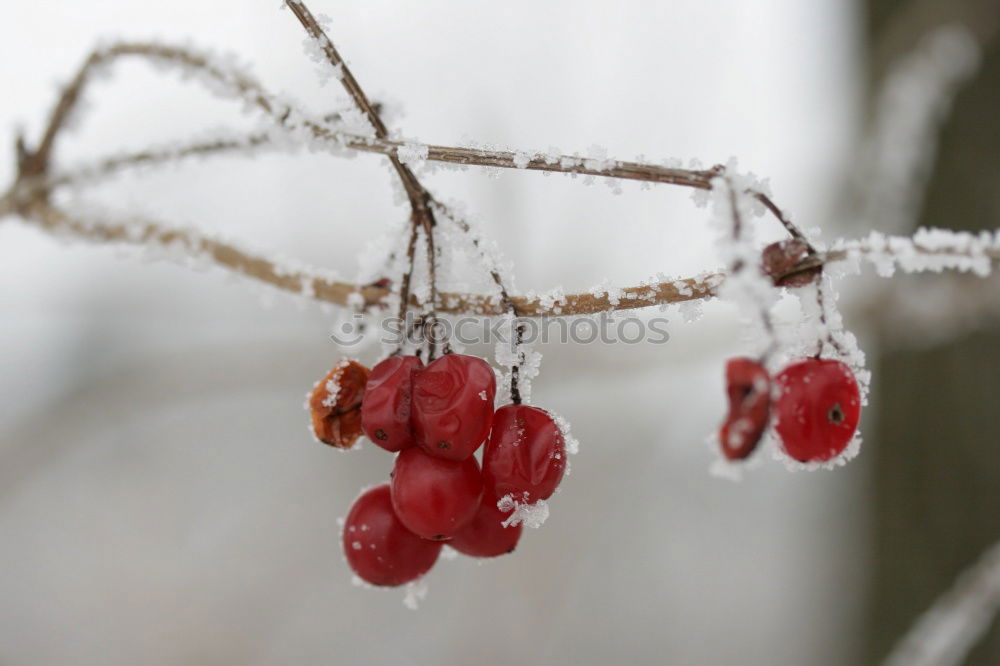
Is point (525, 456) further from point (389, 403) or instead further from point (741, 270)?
point (741, 270)

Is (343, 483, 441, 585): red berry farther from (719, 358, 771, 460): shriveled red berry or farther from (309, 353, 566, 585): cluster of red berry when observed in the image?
(719, 358, 771, 460): shriveled red berry

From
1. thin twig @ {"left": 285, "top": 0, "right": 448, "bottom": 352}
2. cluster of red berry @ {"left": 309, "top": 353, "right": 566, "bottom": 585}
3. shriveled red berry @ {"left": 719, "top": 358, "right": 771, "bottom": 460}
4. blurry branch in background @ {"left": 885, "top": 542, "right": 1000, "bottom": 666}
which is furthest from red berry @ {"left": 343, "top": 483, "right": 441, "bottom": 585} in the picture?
blurry branch in background @ {"left": 885, "top": 542, "right": 1000, "bottom": 666}

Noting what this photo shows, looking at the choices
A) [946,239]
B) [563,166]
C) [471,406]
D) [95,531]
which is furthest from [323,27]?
[95,531]

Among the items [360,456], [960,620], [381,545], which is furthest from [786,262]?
[360,456]

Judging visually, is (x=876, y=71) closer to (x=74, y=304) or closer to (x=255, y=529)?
(x=74, y=304)

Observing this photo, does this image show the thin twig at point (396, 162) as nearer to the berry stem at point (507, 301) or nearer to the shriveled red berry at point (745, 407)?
the berry stem at point (507, 301)

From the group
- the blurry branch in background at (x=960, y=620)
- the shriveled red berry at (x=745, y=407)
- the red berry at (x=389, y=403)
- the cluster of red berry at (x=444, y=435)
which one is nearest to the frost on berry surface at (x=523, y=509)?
the cluster of red berry at (x=444, y=435)
